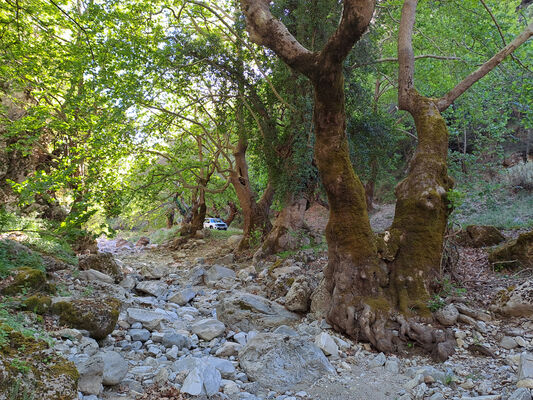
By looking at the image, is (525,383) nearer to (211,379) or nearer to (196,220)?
(211,379)

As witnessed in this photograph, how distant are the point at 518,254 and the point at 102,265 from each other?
26.6ft

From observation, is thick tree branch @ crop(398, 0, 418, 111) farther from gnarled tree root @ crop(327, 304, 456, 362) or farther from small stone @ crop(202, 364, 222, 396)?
small stone @ crop(202, 364, 222, 396)

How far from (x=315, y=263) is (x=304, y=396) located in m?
4.95

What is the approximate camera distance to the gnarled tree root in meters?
4.10

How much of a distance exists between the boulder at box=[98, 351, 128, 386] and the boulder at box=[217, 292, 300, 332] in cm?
208

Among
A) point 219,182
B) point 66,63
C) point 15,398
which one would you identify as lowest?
point 15,398

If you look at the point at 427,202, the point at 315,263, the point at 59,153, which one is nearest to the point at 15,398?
the point at 427,202

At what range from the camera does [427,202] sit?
5117mm

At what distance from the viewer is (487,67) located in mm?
5680

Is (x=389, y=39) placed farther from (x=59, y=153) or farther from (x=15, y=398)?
(x=15, y=398)

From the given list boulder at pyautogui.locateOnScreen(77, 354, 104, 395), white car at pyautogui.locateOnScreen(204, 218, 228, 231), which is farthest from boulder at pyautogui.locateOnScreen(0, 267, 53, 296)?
white car at pyautogui.locateOnScreen(204, 218, 228, 231)

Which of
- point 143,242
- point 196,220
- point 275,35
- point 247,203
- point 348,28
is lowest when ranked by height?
point 143,242

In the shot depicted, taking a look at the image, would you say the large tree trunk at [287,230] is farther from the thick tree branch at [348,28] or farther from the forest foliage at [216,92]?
the thick tree branch at [348,28]

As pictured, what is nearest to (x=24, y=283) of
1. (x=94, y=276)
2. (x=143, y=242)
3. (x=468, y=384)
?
(x=94, y=276)
